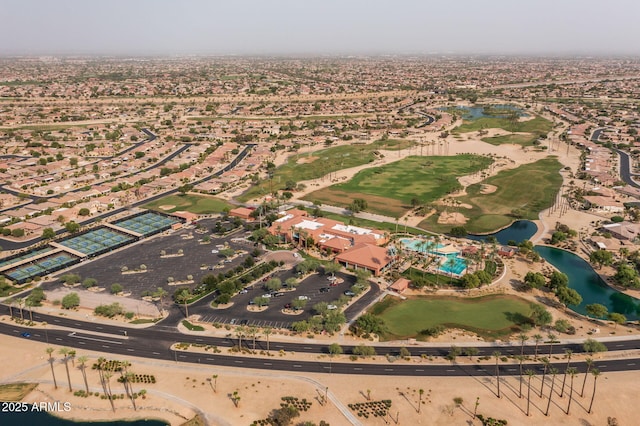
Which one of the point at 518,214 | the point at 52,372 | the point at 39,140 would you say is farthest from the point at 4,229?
the point at 518,214

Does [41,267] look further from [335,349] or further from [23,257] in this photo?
[335,349]

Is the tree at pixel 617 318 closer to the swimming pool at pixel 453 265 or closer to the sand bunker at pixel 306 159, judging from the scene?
the swimming pool at pixel 453 265

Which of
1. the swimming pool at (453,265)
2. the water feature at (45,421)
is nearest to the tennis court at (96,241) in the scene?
the water feature at (45,421)

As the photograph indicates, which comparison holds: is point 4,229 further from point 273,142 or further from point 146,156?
point 273,142

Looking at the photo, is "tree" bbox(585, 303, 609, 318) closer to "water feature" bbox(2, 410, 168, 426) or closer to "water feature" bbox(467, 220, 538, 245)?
"water feature" bbox(467, 220, 538, 245)

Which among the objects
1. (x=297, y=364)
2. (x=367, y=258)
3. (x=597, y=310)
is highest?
(x=367, y=258)

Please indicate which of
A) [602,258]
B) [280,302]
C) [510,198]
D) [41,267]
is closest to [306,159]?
[510,198]

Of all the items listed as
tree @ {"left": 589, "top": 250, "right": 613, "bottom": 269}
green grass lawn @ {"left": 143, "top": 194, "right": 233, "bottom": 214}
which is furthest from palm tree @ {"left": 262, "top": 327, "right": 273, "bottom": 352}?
tree @ {"left": 589, "top": 250, "right": 613, "bottom": 269}
